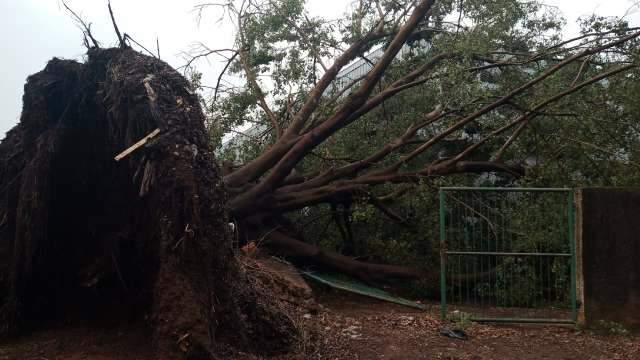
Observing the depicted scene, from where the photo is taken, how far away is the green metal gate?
26.1ft

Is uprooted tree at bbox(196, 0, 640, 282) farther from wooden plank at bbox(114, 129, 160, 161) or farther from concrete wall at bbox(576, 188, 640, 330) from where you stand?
wooden plank at bbox(114, 129, 160, 161)

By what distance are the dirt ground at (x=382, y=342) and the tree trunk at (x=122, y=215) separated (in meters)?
0.32

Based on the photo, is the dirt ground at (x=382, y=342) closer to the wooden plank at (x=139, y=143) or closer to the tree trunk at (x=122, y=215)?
the tree trunk at (x=122, y=215)

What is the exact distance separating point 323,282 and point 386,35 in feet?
15.2

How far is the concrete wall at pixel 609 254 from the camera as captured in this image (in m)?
7.67

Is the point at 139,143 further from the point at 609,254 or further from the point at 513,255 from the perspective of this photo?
the point at 609,254

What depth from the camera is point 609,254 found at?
7742mm

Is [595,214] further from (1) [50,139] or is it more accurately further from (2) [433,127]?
(1) [50,139]

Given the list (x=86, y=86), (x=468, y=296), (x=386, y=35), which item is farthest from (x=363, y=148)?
(x=86, y=86)

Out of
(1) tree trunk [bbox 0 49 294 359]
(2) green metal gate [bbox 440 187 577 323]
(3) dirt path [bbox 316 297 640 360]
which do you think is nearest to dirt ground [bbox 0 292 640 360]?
(3) dirt path [bbox 316 297 640 360]

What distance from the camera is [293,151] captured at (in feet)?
32.0

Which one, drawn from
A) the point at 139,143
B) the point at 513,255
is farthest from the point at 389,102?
the point at 139,143

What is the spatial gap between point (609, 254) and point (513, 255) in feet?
3.67

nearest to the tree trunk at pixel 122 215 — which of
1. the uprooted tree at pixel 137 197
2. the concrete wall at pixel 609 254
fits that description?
the uprooted tree at pixel 137 197
